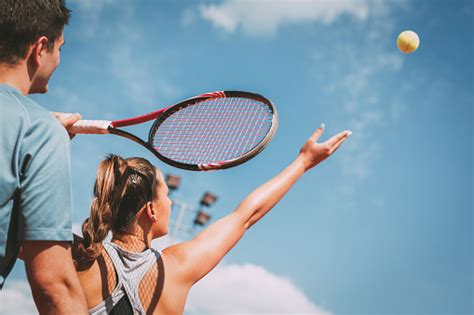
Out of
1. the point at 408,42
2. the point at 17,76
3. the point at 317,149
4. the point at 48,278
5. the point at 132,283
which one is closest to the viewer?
the point at 48,278

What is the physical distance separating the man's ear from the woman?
1.28 m

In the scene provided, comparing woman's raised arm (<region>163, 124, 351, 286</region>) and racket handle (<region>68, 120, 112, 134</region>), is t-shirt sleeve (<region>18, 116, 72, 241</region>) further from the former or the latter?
racket handle (<region>68, 120, 112, 134</region>)

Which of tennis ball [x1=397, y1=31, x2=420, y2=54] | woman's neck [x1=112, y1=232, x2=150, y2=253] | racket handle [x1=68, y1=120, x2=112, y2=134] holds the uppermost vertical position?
tennis ball [x1=397, y1=31, x2=420, y2=54]

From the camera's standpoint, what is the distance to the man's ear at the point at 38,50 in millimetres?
1835

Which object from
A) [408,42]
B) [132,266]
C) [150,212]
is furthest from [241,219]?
[408,42]

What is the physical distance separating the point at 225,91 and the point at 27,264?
271 cm

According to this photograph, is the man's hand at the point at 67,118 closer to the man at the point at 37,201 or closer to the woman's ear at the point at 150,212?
the woman's ear at the point at 150,212

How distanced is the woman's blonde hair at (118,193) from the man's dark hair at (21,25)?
4.61 ft

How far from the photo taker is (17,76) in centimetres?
180

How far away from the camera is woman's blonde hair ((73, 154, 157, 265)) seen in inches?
122

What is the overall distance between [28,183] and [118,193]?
1631 millimetres

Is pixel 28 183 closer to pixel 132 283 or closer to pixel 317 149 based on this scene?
pixel 132 283

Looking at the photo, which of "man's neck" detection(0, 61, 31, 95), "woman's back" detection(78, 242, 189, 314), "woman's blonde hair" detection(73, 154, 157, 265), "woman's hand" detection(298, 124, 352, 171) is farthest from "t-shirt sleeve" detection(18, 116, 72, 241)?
"woman's hand" detection(298, 124, 352, 171)

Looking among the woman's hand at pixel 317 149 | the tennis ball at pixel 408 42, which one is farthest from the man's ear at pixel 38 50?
the tennis ball at pixel 408 42
